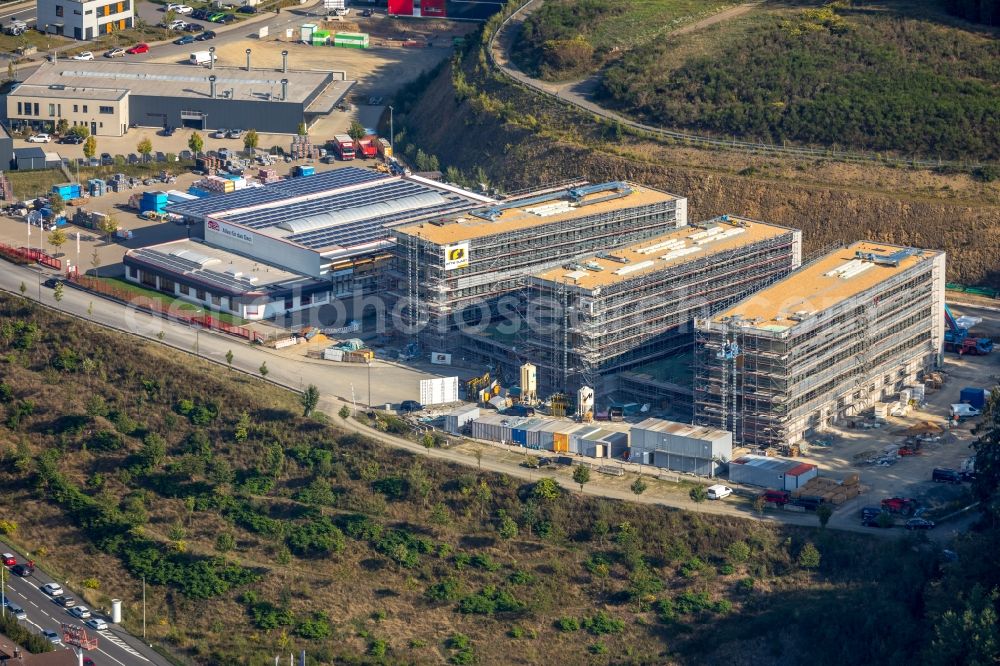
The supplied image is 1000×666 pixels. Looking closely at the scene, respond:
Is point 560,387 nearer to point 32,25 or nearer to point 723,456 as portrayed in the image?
point 723,456

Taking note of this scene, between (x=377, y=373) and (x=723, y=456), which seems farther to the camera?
(x=377, y=373)

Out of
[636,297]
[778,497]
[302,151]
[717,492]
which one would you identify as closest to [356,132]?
[302,151]

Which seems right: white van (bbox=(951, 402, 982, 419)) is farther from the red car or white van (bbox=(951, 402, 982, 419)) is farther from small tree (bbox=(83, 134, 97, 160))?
small tree (bbox=(83, 134, 97, 160))

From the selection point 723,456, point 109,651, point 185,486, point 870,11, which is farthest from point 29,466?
point 870,11

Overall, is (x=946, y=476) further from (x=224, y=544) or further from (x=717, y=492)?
(x=224, y=544)

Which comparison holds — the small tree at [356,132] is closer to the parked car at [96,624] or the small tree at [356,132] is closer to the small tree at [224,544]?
the small tree at [224,544]

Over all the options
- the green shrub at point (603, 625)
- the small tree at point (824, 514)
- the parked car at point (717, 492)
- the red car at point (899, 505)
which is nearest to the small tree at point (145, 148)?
the parked car at point (717, 492)
